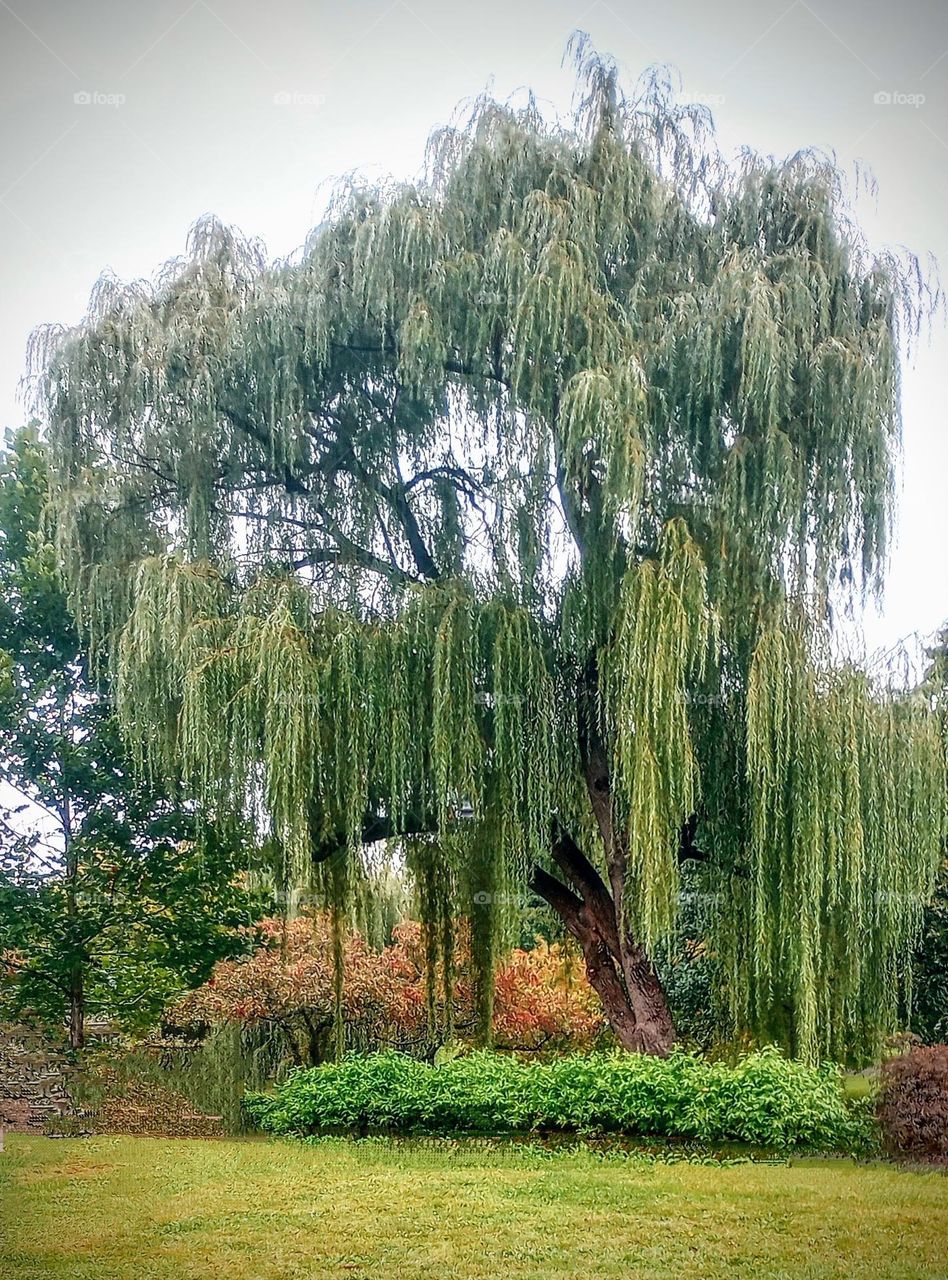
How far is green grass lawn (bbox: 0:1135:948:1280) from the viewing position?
5664 millimetres

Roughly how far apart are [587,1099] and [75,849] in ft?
21.6

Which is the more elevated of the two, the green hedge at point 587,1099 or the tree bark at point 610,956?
the tree bark at point 610,956

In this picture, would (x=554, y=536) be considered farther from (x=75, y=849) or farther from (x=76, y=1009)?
(x=76, y=1009)

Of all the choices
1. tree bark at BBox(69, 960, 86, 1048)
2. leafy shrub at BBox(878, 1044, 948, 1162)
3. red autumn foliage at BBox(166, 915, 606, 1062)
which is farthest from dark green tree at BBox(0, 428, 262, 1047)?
leafy shrub at BBox(878, 1044, 948, 1162)

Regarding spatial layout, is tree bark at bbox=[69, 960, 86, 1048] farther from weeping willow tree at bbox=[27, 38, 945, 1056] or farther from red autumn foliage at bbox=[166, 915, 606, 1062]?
weeping willow tree at bbox=[27, 38, 945, 1056]

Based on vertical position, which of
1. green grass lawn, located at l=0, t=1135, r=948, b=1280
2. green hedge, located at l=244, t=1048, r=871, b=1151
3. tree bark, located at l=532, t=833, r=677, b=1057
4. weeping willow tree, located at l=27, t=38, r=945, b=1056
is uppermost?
weeping willow tree, located at l=27, t=38, r=945, b=1056

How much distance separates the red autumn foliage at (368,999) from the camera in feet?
37.6

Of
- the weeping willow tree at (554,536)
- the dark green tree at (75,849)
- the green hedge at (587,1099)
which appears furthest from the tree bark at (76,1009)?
the weeping willow tree at (554,536)

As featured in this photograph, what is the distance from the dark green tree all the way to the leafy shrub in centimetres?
685

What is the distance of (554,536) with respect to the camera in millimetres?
8812

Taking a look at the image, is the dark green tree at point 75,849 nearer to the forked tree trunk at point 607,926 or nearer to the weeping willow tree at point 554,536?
the weeping willow tree at point 554,536

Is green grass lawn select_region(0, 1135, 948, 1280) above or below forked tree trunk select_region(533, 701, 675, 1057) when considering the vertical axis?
below

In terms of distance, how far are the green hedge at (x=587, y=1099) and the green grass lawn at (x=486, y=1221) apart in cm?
32

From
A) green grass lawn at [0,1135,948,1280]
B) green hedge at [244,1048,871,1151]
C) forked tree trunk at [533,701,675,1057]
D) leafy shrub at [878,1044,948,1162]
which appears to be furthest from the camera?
forked tree trunk at [533,701,675,1057]
